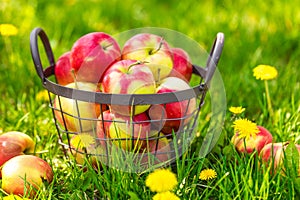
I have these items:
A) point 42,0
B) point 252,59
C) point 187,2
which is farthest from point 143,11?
point 252,59

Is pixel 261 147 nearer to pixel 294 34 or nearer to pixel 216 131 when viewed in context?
pixel 216 131

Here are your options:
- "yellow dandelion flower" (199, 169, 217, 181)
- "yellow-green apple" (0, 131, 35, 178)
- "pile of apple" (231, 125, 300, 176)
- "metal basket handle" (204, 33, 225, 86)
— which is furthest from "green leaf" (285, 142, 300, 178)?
"yellow-green apple" (0, 131, 35, 178)

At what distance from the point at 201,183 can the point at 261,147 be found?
0.29 metres

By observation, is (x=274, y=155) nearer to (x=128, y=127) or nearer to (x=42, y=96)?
(x=128, y=127)

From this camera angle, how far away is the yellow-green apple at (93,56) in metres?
1.74

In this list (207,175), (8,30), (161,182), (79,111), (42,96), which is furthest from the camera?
(8,30)

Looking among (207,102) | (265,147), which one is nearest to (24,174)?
(265,147)

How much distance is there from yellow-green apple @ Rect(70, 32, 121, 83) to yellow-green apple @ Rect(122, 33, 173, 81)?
0.05 m

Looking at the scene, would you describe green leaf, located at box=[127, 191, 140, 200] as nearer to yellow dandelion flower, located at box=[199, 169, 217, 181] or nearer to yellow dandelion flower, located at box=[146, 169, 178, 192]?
yellow dandelion flower, located at box=[146, 169, 178, 192]

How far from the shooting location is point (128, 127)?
5.33 feet

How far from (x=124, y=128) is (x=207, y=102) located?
0.82 metres

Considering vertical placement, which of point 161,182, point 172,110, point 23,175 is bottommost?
point 23,175

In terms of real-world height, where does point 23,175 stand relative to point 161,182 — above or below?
below

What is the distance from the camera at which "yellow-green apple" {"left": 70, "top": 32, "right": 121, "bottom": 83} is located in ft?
5.70
